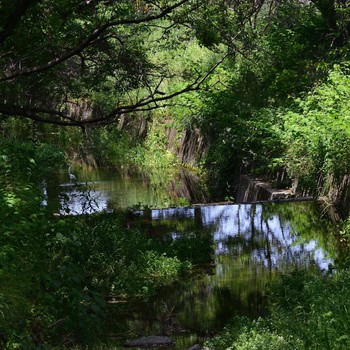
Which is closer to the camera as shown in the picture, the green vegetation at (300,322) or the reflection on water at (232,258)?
the green vegetation at (300,322)

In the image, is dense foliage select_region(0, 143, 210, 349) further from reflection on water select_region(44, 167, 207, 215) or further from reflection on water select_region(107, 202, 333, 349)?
reflection on water select_region(44, 167, 207, 215)

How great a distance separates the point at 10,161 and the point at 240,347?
13.2ft

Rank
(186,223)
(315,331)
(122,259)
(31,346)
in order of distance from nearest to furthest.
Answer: (31,346)
(315,331)
(122,259)
(186,223)

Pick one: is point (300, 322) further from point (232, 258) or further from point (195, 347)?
point (232, 258)

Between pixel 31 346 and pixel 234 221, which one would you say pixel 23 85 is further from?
pixel 31 346

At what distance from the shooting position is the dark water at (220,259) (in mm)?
9320

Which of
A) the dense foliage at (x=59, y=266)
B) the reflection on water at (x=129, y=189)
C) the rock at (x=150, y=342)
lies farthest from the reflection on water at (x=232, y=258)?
the reflection on water at (x=129, y=189)

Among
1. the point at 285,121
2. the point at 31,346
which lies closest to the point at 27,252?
the point at 31,346

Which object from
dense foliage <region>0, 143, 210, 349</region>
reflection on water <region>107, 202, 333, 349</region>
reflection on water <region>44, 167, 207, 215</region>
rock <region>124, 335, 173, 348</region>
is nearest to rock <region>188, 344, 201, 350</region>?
rock <region>124, 335, 173, 348</region>

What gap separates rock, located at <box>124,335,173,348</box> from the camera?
838 centimetres

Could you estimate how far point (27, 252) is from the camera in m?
7.20

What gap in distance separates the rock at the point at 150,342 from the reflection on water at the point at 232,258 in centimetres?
33

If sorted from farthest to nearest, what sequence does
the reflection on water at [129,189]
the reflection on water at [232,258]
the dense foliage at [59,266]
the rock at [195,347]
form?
the reflection on water at [129,189], the reflection on water at [232,258], the rock at [195,347], the dense foliage at [59,266]

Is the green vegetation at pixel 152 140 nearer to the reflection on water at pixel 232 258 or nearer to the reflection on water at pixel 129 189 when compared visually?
the reflection on water at pixel 232 258
